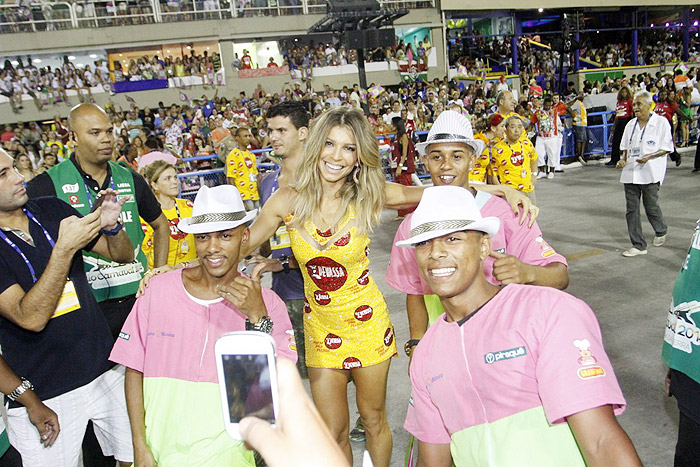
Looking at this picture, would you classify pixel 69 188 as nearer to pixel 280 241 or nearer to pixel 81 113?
pixel 81 113

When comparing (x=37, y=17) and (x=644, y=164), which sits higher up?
(x=37, y=17)

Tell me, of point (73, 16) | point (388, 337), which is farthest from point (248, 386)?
point (73, 16)

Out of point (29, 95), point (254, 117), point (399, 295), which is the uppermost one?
point (29, 95)

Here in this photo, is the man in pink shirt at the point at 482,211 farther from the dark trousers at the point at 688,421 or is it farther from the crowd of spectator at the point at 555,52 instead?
the crowd of spectator at the point at 555,52

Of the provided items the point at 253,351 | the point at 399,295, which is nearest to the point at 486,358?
the point at 253,351

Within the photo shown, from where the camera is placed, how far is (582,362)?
1677mm

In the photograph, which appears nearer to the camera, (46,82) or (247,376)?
(247,376)

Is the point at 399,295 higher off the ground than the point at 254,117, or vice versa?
the point at 254,117

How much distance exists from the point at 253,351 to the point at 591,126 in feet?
56.0

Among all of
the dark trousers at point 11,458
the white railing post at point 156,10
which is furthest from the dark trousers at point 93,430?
the white railing post at point 156,10

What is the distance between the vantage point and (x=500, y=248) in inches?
113

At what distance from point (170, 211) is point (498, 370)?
12.7 ft

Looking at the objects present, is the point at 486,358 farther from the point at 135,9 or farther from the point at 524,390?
the point at 135,9

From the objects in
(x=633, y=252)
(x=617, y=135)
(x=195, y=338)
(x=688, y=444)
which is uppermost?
(x=195, y=338)
